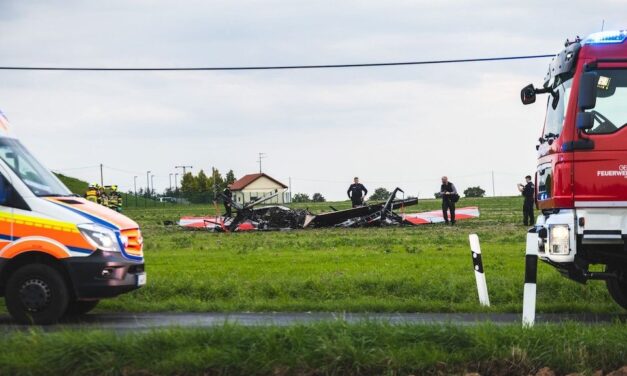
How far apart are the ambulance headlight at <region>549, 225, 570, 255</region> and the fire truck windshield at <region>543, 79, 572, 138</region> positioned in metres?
1.18

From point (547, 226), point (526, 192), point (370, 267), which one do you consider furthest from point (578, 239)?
point (526, 192)

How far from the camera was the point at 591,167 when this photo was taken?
31.6 feet

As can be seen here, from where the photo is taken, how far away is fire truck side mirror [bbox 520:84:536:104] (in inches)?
454

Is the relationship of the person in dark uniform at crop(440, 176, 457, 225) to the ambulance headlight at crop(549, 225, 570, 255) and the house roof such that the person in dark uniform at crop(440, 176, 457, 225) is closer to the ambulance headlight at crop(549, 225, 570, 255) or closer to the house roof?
the ambulance headlight at crop(549, 225, 570, 255)

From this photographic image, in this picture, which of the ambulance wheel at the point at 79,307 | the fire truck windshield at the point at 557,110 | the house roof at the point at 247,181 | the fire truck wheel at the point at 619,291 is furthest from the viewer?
the house roof at the point at 247,181

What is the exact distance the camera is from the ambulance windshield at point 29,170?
10.3 metres

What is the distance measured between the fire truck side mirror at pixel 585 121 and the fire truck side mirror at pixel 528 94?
1885 mm

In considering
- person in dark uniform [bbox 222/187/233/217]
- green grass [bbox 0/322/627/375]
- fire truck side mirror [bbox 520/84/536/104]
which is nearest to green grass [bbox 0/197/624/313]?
fire truck side mirror [bbox 520/84/536/104]

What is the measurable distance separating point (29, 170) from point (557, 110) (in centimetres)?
645

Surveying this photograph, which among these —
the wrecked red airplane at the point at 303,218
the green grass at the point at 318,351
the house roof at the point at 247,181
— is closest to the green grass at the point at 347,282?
the green grass at the point at 318,351

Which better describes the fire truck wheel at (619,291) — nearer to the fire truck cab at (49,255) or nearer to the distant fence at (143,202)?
the fire truck cab at (49,255)

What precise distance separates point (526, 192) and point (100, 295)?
21.7 metres

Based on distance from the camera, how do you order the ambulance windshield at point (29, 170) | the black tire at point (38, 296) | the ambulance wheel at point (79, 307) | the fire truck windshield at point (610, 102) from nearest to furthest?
the fire truck windshield at point (610, 102) → the black tire at point (38, 296) → the ambulance windshield at point (29, 170) → the ambulance wheel at point (79, 307)

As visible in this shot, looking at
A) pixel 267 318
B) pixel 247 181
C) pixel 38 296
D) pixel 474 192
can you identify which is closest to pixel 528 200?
pixel 267 318
